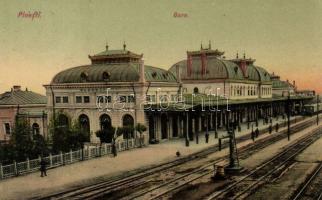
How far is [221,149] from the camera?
37.2m

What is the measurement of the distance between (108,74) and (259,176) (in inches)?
891

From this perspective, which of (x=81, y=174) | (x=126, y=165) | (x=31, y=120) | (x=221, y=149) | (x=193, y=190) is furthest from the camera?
(x=31, y=120)

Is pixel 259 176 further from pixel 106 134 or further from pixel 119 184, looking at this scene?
pixel 106 134

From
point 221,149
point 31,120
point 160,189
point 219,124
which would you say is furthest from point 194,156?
point 219,124

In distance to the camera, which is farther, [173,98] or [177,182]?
[173,98]

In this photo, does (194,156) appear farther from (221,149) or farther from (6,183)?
(6,183)

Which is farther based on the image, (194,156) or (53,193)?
(194,156)

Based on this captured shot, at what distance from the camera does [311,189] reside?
2078 cm

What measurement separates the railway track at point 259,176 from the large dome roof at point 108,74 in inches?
604

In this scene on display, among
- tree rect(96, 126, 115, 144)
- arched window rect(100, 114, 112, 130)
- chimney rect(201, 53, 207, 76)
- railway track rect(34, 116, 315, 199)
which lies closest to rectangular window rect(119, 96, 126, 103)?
arched window rect(100, 114, 112, 130)

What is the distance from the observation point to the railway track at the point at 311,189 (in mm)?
19359

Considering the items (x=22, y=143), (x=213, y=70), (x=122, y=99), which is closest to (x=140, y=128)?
(x=122, y=99)

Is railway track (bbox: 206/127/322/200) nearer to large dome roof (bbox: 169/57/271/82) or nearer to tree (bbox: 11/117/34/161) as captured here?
tree (bbox: 11/117/34/161)

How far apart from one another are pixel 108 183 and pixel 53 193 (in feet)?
10.2
